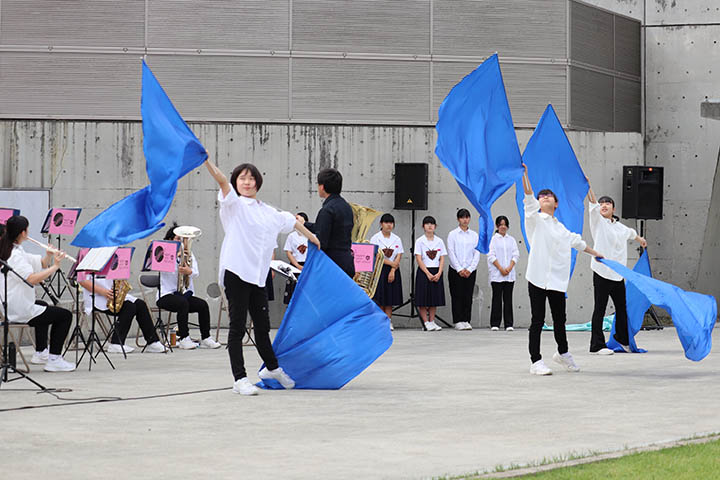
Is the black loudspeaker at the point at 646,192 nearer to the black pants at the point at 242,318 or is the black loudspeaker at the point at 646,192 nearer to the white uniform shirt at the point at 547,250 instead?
the white uniform shirt at the point at 547,250

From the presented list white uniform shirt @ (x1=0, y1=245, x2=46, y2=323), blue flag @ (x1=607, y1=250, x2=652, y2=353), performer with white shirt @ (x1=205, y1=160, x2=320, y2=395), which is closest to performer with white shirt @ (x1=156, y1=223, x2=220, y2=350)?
white uniform shirt @ (x1=0, y1=245, x2=46, y2=323)

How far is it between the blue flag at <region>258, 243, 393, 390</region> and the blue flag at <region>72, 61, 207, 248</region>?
4.53 feet

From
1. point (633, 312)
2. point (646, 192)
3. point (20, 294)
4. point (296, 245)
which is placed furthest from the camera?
point (646, 192)

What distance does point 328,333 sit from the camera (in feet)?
29.3

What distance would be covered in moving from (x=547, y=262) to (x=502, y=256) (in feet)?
25.1

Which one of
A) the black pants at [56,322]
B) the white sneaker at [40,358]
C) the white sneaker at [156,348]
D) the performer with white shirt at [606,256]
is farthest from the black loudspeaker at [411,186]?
the black pants at [56,322]

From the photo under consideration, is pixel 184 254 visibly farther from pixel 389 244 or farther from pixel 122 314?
pixel 389 244

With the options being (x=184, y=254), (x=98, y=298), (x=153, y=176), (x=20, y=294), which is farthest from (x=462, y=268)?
(x=153, y=176)

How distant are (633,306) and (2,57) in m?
11.2

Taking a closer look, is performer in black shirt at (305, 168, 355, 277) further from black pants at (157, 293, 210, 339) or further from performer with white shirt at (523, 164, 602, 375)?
black pants at (157, 293, 210, 339)

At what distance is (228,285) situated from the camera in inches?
340

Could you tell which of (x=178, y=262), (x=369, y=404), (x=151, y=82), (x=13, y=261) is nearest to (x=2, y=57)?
(x=178, y=262)

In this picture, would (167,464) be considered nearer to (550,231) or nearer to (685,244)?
(550,231)

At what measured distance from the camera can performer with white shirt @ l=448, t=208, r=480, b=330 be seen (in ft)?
58.9
